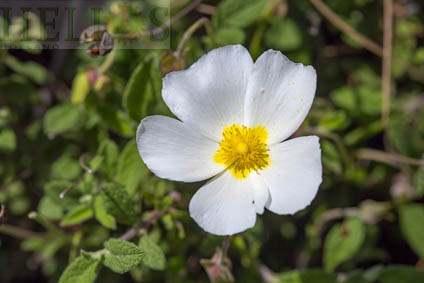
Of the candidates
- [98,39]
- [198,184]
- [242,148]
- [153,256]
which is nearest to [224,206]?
[242,148]

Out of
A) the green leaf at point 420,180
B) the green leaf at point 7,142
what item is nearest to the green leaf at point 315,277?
the green leaf at point 420,180

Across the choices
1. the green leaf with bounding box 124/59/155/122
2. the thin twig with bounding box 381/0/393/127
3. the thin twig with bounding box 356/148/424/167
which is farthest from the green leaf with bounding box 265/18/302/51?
the green leaf with bounding box 124/59/155/122

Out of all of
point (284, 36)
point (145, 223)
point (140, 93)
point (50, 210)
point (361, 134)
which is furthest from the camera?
point (284, 36)

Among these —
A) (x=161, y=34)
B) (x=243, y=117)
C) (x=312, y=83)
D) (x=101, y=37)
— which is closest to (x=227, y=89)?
(x=243, y=117)

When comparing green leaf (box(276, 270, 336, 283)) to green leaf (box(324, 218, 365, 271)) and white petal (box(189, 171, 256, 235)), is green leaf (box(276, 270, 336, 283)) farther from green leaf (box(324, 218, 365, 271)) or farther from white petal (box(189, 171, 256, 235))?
white petal (box(189, 171, 256, 235))

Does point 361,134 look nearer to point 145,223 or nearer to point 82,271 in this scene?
point 145,223

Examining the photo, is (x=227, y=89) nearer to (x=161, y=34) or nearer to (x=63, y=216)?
(x=161, y=34)
